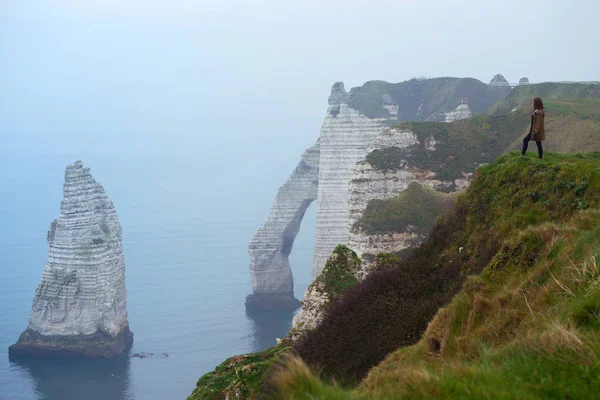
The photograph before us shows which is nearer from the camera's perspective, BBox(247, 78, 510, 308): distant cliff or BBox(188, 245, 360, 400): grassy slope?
BBox(188, 245, 360, 400): grassy slope

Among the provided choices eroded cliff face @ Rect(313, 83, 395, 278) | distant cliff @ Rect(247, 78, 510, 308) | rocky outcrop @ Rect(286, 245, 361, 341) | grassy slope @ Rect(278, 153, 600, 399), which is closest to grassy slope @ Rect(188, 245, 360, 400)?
rocky outcrop @ Rect(286, 245, 361, 341)

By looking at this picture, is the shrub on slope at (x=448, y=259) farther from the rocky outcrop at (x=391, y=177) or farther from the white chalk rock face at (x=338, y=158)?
the white chalk rock face at (x=338, y=158)

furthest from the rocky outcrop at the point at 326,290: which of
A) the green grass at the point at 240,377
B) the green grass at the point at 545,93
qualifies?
the green grass at the point at 545,93

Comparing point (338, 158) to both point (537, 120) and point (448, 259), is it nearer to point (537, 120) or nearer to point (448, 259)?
point (448, 259)

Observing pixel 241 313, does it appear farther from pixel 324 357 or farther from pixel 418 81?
pixel 324 357

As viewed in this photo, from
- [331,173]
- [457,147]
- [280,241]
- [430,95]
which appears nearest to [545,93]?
[457,147]

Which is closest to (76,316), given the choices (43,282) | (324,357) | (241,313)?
(43,282)

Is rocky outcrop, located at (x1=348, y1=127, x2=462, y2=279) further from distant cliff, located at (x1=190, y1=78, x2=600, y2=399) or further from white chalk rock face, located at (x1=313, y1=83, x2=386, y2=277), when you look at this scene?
distant cliff, located at (x1=190, y1=78, x2=600, y2=399)
